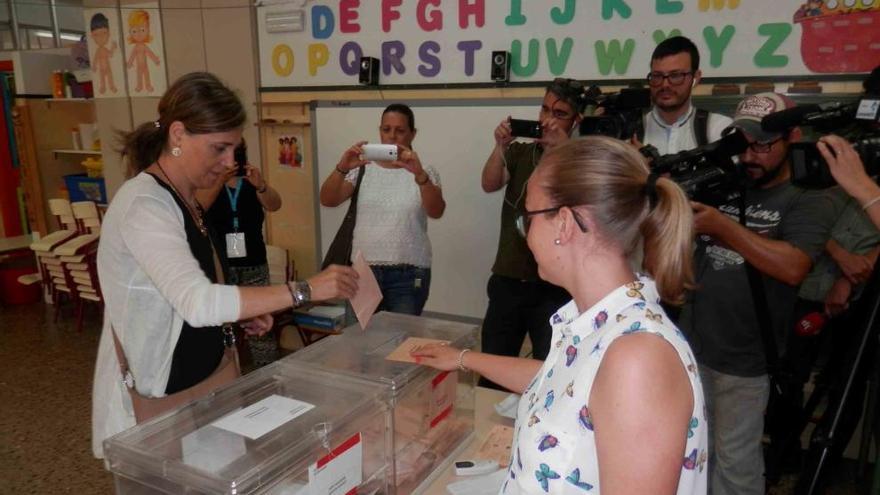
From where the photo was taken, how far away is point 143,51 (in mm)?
4406

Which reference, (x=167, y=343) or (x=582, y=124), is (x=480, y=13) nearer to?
(x=582, y=124)

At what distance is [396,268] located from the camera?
2588mm

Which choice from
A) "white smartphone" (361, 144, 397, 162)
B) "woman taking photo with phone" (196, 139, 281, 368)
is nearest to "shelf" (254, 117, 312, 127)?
"woman taking photo with phone" (196, 139, 281, 368)

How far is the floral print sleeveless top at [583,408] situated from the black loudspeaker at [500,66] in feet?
8.04

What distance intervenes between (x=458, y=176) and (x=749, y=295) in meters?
2.00

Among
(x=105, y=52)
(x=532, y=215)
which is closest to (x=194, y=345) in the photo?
(x=532, y=215)

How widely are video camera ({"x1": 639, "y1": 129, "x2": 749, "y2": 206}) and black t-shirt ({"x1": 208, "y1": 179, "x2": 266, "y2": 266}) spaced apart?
2.15 m

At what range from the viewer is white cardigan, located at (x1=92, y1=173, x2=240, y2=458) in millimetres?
1256

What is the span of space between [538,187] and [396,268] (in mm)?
1653

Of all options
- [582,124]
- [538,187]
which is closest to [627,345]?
[538,187]

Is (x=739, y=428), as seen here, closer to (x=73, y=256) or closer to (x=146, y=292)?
(x=146, y=292)

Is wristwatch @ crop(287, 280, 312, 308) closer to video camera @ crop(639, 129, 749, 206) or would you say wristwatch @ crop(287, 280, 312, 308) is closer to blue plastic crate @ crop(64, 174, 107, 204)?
video camera @ crop(639, 129, 749, 206)

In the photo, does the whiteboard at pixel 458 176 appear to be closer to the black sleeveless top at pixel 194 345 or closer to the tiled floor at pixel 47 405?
the tiled floor at pixel 47 405

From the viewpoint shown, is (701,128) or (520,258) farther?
(520,258)
